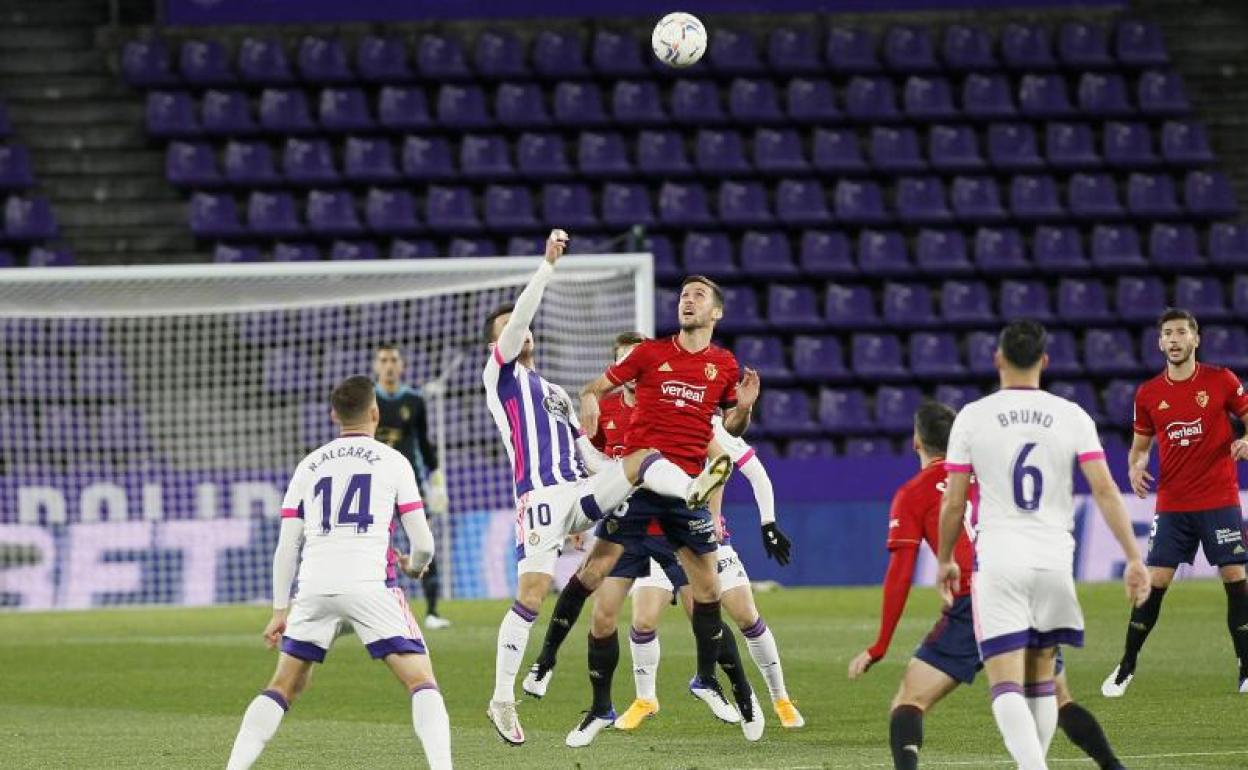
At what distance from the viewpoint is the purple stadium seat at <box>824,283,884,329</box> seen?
25.2 m

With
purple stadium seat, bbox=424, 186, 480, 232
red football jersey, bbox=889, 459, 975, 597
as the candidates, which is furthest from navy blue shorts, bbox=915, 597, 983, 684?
purple stadium seat, bbox=424, 186, 480, 232

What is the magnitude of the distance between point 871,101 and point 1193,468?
14766 millimetres

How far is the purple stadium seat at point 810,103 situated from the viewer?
86.6ft

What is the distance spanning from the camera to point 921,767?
347 inches

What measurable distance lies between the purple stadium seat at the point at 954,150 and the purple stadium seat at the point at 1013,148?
21cm

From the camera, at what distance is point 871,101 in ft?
87.0

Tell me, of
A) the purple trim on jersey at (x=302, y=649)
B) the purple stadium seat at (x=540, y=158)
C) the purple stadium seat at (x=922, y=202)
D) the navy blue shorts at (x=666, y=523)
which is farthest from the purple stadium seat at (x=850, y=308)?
the purple trim on jersey at (x=302, y=649)

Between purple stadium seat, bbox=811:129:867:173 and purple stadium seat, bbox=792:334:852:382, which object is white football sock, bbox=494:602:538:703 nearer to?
purple stadium seat, bbox=792:334:852:382

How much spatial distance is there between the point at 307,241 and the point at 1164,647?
13.5 metres

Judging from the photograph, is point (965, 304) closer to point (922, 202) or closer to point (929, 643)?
point (922, 202)

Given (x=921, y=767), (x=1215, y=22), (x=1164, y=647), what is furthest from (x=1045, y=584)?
(x=1215, y=22)

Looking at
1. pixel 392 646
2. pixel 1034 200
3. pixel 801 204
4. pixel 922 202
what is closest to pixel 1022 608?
pixel 392 646

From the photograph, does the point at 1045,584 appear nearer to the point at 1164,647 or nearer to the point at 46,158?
the point at 1164,647

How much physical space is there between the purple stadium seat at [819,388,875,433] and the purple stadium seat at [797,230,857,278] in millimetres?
1727
